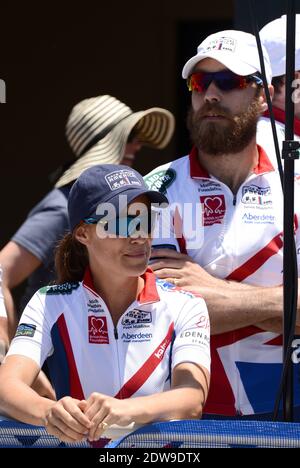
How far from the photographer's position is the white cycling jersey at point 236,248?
120 inches

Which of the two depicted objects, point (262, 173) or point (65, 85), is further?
point (65, 85)

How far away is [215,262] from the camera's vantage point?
3102 millimetres

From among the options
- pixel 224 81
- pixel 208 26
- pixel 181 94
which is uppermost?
pixel 224 81

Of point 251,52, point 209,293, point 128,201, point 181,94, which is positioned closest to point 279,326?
point 209,293

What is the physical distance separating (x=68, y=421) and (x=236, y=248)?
0.97 m

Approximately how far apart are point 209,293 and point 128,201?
46 centimetres

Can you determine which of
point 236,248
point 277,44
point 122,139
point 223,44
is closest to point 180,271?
point 236,248

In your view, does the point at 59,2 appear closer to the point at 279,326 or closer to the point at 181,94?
the point at 181,94

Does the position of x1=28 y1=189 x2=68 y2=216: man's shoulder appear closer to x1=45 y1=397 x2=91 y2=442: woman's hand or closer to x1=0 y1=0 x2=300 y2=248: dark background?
x1=45 y1=397 x2=91 y2=442: woman's hand

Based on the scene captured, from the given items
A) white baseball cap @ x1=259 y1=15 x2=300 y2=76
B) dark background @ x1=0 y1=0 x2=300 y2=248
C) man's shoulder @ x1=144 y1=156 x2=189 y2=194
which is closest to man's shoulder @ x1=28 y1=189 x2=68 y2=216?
man's shoulder @ x1=144 y1=156 x2=189 y2=194

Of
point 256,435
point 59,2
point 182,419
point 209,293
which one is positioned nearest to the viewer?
point 256,435

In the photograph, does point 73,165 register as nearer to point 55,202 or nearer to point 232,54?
point 55,202

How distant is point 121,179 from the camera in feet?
8.93

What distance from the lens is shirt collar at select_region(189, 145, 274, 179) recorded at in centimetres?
319
